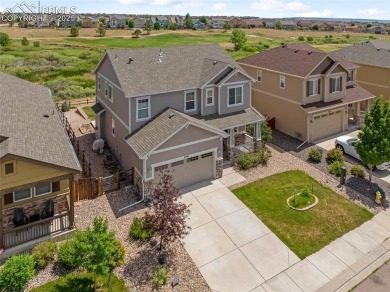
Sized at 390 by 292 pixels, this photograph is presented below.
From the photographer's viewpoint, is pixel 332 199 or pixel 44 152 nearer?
pixel 44 152

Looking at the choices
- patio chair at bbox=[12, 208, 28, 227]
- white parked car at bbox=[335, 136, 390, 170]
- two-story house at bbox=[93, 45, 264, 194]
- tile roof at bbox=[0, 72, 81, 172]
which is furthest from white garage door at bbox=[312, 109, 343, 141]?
patio chair at bbox=[12, 208, 28, 227]

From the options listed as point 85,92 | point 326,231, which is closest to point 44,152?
point 326,231

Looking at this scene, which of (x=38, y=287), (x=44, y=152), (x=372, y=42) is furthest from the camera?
(x=372, y=42)

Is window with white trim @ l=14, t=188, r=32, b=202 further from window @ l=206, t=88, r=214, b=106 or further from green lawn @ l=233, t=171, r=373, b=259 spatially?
window @ l=206, t=88, r=214, b=106

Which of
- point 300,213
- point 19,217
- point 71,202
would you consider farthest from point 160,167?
point 300,213

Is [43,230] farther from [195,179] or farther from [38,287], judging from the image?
[195,179]

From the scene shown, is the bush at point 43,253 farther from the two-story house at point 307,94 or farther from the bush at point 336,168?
the two-story house at point 307,94
